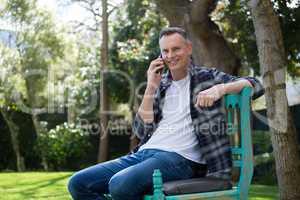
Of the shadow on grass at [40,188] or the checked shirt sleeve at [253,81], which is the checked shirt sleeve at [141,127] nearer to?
the checked shirt sleeve at [253,81]

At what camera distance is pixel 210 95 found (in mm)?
2477

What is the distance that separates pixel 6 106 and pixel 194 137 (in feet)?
38.9

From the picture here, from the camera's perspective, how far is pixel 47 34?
46.0 feet

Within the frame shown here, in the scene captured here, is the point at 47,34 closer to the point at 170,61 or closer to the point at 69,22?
the point at 69,22

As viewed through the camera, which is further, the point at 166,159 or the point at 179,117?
the point at 179,117

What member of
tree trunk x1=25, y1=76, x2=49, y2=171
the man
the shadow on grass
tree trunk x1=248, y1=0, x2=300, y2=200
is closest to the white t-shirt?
the man

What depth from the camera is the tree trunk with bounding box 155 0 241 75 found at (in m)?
8.17

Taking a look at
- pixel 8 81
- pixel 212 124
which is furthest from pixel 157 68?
pixel 8 81

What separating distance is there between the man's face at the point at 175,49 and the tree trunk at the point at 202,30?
17.6 ft

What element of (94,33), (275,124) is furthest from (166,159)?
(94,33)

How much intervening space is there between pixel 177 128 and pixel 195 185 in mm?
396

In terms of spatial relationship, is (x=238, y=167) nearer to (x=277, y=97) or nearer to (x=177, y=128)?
(x=177, y=128)

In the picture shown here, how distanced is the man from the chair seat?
0.20 ft

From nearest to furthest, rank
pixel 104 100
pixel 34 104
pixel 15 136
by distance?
pixel 15 136 < pixel 34 104 < pixel 104 100
